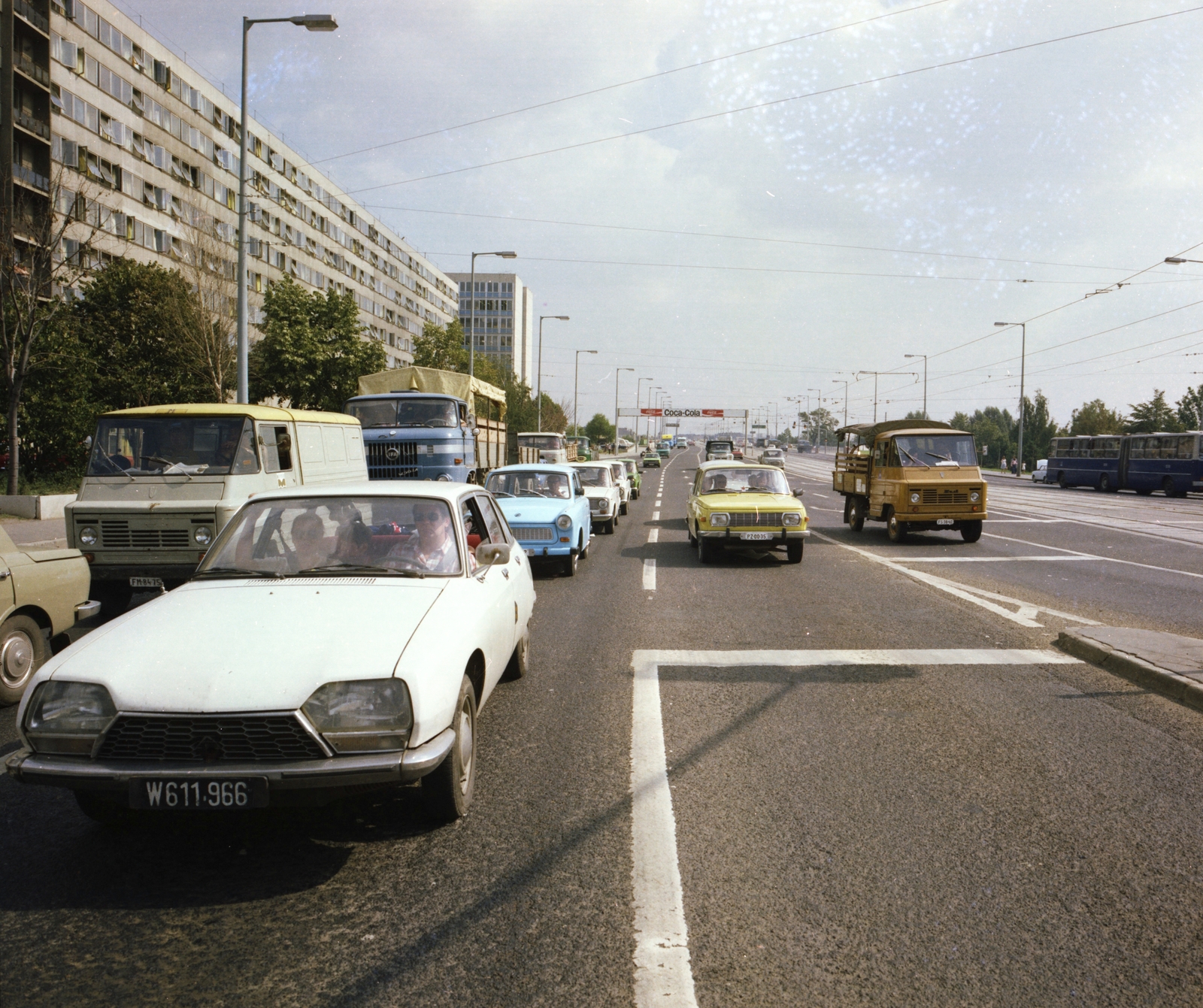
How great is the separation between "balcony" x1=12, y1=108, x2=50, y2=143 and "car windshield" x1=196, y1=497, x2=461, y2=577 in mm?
47934

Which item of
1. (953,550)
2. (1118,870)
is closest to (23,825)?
(1118,870)

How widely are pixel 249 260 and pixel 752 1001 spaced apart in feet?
203

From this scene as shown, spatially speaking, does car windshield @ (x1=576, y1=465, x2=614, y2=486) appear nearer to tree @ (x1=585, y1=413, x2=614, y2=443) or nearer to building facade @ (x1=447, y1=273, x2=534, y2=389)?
tree @ (x1=585, y1=413, x2=614, y2=443)

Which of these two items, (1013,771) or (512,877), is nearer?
(512,877)

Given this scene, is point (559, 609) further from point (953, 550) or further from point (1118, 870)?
point (953, 550)

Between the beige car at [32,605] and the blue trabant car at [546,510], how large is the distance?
576 cm

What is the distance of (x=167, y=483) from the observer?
9641mm

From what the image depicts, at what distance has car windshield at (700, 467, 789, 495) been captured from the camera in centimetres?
1461

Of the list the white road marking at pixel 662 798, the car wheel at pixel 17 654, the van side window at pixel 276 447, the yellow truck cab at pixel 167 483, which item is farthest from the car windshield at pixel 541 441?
the car wheel at pixel 17 654

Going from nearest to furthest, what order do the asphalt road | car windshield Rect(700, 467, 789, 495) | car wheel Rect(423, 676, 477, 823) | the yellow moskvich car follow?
the asphalt road < car wheel Rect(423, 676, 477, 823) < the yellow moskvich car < car windshield Rect(700, 467, 789, 495)

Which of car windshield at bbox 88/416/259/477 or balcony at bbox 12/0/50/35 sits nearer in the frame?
car windshield at bbox 88/416/259/477

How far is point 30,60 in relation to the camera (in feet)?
140

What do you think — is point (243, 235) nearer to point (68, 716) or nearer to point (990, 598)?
point (990, 598)

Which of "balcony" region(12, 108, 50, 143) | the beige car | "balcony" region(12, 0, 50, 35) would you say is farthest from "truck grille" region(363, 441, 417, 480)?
"balcony" region(12, 0, 50, 35)
